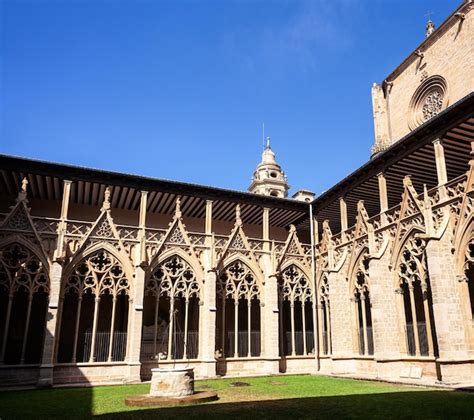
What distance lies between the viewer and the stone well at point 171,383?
10922 mm

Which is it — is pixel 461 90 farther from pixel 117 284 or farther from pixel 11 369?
pixel 11 369

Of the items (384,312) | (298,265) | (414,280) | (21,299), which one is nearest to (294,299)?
(298,265)

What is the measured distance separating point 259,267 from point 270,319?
2.53 metres

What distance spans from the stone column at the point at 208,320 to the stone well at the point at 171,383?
713cm

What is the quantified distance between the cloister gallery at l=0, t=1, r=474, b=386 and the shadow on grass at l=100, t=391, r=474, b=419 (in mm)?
3468

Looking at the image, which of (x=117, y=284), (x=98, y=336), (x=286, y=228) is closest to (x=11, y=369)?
(x=98, y=336)

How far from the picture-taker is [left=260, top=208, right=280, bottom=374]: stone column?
19.5 meters

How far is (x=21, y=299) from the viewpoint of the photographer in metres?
20.2

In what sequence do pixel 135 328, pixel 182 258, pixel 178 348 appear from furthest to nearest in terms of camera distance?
pixel 182 258 → pixel 178 348 → pixel 135 328

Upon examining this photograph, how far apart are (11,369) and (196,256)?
8.44m

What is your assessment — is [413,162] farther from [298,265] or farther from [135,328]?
[135,328]

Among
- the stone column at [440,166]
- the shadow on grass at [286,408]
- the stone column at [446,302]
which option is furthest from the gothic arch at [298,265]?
the shadow on grass at [286,408]

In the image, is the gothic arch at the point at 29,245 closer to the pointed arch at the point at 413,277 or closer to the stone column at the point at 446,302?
the pointed arch at the point at 413,277

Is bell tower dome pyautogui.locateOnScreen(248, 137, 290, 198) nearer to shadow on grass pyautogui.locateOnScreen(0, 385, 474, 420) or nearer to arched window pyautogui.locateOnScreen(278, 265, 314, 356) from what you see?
arched window pyautogui.locateOnScreen(278, 265, 314, 356)
